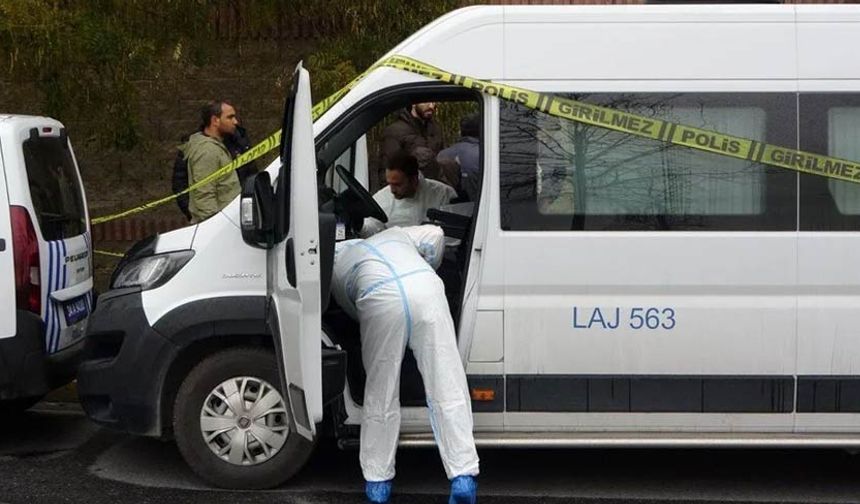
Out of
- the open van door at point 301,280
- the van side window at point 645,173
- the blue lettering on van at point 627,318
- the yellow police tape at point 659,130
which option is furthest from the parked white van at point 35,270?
the blue lettering on van at point 627,318

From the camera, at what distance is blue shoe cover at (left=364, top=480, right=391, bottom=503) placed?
6.35 metres

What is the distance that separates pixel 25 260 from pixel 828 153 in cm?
388

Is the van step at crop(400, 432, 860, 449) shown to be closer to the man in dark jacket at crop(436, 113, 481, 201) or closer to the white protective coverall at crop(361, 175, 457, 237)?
the man in dark jacket at crop(436, 113, 481, 201)

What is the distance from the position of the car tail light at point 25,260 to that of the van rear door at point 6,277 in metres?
0.02

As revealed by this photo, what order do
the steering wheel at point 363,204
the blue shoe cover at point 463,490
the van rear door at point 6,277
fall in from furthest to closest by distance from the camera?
the van rear door at point 6,277, the steering wheel at point 363,204, the blue shoe cover at point 463,490

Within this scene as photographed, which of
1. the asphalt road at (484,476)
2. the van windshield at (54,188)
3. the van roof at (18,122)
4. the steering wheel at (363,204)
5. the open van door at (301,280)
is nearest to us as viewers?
the open van door at (301,280)

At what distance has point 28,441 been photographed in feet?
25.5

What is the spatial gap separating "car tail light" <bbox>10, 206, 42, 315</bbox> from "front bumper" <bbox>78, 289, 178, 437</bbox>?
591 mm

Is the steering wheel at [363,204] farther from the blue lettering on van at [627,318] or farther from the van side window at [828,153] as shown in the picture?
the van side window at [828,153]

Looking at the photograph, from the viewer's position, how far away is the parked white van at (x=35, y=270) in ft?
23.0

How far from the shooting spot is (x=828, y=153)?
20.9 ft

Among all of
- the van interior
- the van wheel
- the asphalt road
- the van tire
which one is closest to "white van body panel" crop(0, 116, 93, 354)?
the asphalt road

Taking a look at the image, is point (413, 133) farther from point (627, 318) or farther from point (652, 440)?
point (652, 440)

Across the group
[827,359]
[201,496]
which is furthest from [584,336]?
[201,496]
